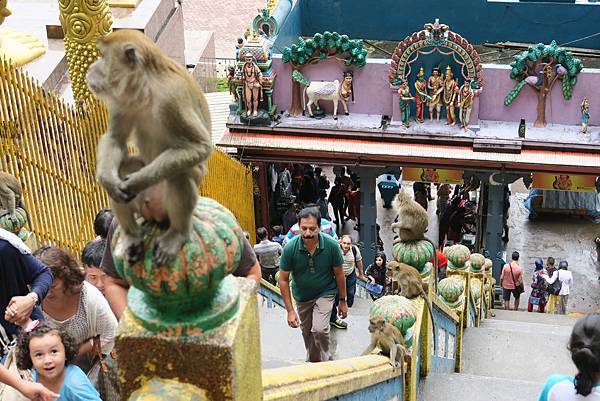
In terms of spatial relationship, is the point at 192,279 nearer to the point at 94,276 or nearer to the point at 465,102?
the point at 94,276

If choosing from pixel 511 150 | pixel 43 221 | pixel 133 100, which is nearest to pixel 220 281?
pixel 133 100

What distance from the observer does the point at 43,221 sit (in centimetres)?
874

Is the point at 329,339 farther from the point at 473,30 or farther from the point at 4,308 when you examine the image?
the point at 473,30

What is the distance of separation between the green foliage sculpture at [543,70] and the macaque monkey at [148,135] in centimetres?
1238

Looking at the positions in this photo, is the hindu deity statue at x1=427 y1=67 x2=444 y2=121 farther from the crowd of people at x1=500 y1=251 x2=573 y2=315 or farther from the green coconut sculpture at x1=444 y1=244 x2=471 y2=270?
the green coconut sculpture at x1=444 y1=244 x2=471 y2=270

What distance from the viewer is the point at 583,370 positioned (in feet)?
13.4

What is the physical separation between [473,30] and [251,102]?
233 inches

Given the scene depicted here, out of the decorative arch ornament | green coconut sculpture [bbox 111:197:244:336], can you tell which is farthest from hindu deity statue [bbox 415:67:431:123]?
green coconut sculpture [bbox 111:197:244:336]

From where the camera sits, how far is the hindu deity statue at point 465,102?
14852 mm

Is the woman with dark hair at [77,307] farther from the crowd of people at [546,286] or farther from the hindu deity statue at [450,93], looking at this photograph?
the hindu deity statue at [450,93]

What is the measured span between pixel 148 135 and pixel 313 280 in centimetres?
407

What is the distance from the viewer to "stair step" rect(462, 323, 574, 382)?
8.73 m

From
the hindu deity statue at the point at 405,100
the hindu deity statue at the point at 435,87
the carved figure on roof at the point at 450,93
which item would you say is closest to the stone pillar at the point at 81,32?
the hindu deity statue at the point at 405,100

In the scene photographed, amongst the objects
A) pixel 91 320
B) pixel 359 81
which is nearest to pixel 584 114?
pixel 359 81
